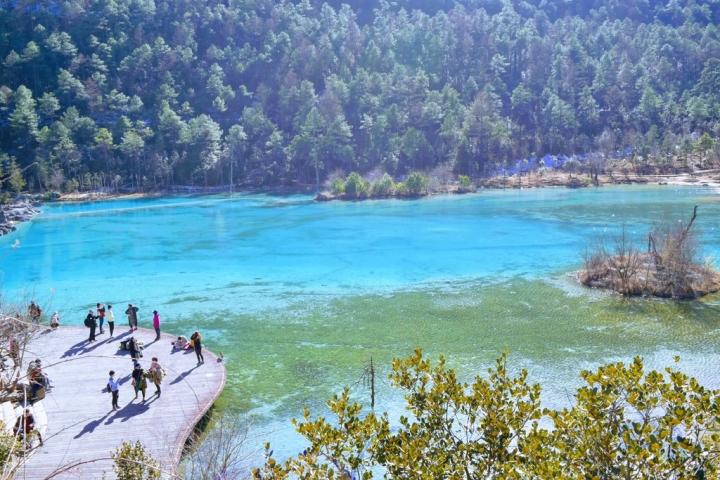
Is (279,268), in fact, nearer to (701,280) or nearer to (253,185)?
(701,280)

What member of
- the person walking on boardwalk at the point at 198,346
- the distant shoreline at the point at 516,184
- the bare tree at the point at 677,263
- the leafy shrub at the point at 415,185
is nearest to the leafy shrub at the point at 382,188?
the distant shoreline at the point at 516,184

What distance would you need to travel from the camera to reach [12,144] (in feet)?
333

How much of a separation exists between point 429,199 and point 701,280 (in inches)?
1994

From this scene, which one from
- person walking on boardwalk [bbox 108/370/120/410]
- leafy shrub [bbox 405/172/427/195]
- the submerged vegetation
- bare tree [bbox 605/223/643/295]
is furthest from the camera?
leafy shrub [bbox 405/172/427/195]

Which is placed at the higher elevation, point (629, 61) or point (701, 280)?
point (629, 61)

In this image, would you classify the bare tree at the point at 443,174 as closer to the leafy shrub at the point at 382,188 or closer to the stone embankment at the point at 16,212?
the leafy shrub at the point at 382,188

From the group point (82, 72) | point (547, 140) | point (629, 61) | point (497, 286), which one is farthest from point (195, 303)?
point (629, 61)

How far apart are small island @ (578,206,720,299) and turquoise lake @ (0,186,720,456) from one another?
1.15m

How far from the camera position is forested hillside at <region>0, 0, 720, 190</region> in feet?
323

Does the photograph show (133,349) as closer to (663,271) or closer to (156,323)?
(156,323)

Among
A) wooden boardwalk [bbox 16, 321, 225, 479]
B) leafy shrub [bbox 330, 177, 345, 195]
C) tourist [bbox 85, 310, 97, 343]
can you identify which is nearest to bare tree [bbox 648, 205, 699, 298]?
wooden boardwalk [bbox 16, 321, 225, 479]

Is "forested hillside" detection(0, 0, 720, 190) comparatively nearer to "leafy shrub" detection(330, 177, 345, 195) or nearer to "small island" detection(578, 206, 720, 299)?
"leafy shrub" detection(330, 177, 345, 195)

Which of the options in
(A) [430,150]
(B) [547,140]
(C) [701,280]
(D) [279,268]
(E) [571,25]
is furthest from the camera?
(E) [571,25]

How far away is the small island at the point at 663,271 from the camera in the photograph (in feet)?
95.5
